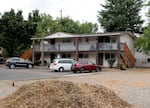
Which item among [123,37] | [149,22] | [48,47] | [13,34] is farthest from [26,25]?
[149,22]

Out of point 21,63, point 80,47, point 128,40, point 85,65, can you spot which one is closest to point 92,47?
point 80,47

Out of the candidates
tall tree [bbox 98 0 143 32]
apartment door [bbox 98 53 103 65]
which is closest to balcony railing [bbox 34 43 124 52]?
apartment door [bbox 98 53 103 65]

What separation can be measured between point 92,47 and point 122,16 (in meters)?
12.4

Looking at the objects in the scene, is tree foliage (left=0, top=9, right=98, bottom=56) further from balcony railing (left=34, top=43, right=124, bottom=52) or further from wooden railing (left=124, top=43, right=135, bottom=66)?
wooden railing (left=124, top=43, right=135, bottom=66)

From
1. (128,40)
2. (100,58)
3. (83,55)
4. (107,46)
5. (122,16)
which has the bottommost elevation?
(100,58)

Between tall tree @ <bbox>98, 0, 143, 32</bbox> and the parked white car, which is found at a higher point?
tall tree @ <bbox>98, 0, 143, 32</bbox>

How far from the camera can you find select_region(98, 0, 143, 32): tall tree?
63.2 meters

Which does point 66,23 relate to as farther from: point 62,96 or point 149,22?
point 62,96

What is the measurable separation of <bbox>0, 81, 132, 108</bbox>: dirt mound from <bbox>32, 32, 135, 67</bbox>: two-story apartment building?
41.1 meters

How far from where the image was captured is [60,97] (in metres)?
8.30

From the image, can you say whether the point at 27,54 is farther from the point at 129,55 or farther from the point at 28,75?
the point at 28,75

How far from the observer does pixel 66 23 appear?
84438 mm

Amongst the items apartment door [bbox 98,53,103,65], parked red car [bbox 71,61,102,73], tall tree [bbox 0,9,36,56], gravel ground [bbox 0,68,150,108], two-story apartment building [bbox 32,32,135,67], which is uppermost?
tall tree [bbox 0,9,36,56]

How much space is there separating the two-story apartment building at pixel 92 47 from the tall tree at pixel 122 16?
684 centimetres
